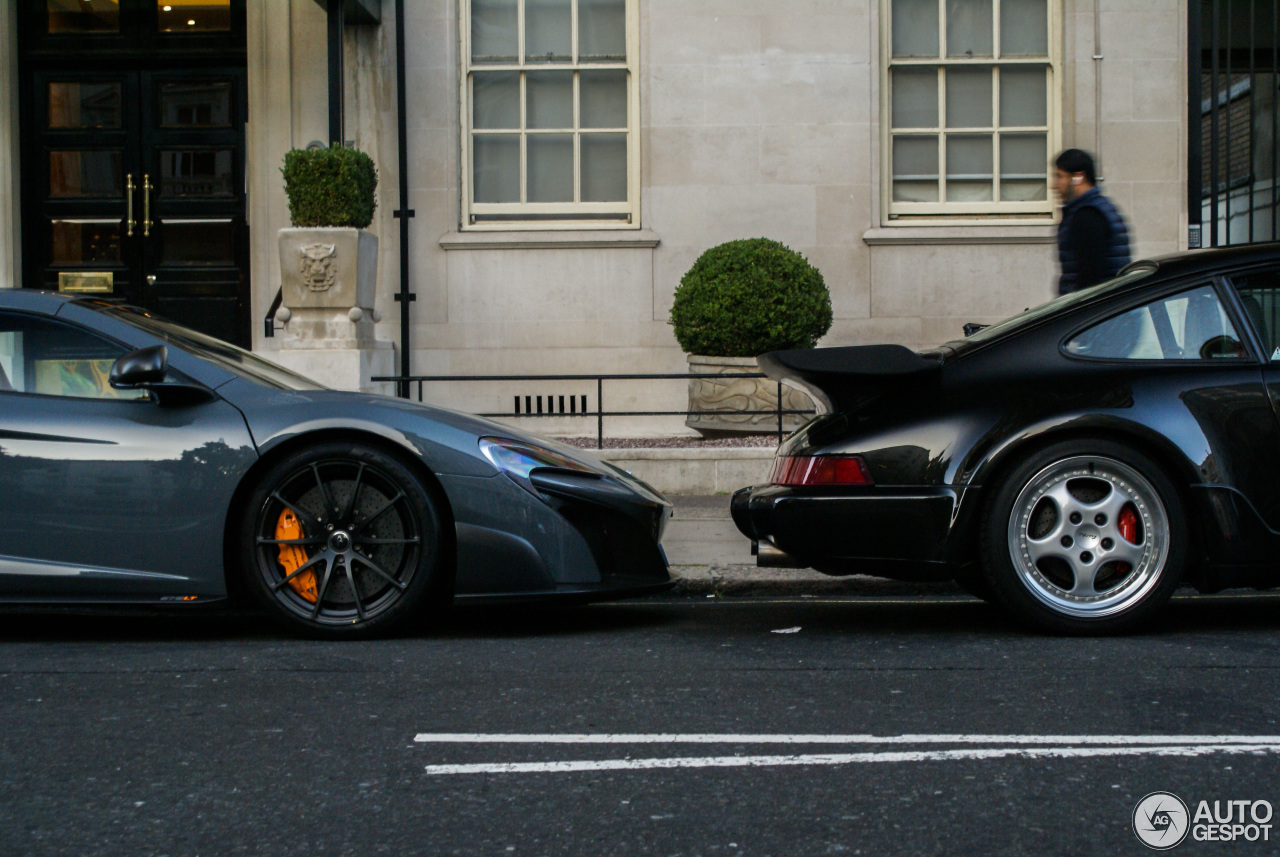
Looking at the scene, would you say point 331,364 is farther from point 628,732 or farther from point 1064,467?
point 628,732

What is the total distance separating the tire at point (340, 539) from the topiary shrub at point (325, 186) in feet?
20.8

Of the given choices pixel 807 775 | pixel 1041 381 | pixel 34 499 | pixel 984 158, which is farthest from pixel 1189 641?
pixel 984 158

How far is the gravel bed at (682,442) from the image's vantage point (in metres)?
10.4

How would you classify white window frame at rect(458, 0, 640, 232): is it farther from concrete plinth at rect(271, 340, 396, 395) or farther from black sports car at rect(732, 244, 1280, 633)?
black sports car at rect(732, 244, 1280, 633)

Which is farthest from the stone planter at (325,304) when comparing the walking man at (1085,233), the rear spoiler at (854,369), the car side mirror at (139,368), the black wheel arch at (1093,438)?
the black wheel arch at (1093,438)

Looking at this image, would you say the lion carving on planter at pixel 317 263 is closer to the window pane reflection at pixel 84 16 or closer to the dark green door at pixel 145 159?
the dark green door at pixel 145 159

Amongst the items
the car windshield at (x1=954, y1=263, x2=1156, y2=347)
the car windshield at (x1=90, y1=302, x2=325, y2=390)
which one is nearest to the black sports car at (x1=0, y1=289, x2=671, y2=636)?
the car windshield at (x1=90, y1=302, x2=325, y2=390)

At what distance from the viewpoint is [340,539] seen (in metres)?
5.07

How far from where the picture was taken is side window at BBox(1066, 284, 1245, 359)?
507 centimetres

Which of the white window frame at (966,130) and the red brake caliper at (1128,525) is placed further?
the white window frame at (966,130)

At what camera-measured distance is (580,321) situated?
12.9 metres

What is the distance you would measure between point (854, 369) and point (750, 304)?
19.4 feet

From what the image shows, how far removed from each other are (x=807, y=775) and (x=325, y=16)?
11.2 metres

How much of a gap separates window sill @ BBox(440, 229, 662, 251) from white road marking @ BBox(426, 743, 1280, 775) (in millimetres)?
9581
